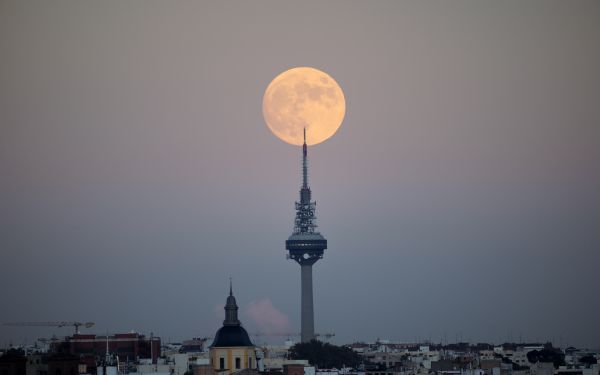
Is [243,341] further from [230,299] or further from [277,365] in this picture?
[277,365]

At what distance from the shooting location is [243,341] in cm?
15450

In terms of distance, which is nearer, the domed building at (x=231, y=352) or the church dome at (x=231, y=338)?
the domed building at (x=231, y=352)

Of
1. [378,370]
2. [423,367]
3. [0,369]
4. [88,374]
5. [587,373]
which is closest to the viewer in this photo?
[0,369]

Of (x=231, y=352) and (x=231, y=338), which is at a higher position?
(x=231, y=338)

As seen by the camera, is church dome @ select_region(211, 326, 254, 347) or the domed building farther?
church dome @ select_region(211, 326, 254, 347)

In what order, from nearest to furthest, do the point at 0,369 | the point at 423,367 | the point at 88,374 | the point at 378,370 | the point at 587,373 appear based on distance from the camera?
the point at 0,369 → the point at 88,374 → the point at 587,373 → the point at 378,370 → the point at 423,367

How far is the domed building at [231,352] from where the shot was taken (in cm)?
15138

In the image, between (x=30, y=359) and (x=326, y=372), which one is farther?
(x=326, y=372)

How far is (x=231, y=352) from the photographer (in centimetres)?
15250

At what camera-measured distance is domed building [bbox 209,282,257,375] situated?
151 meters

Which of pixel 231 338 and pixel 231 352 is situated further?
pixel 231 338

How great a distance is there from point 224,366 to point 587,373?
114 feet

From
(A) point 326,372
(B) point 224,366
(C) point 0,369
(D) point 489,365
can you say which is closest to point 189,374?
(B) point 224,366

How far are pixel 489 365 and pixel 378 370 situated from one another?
44.9 ft
